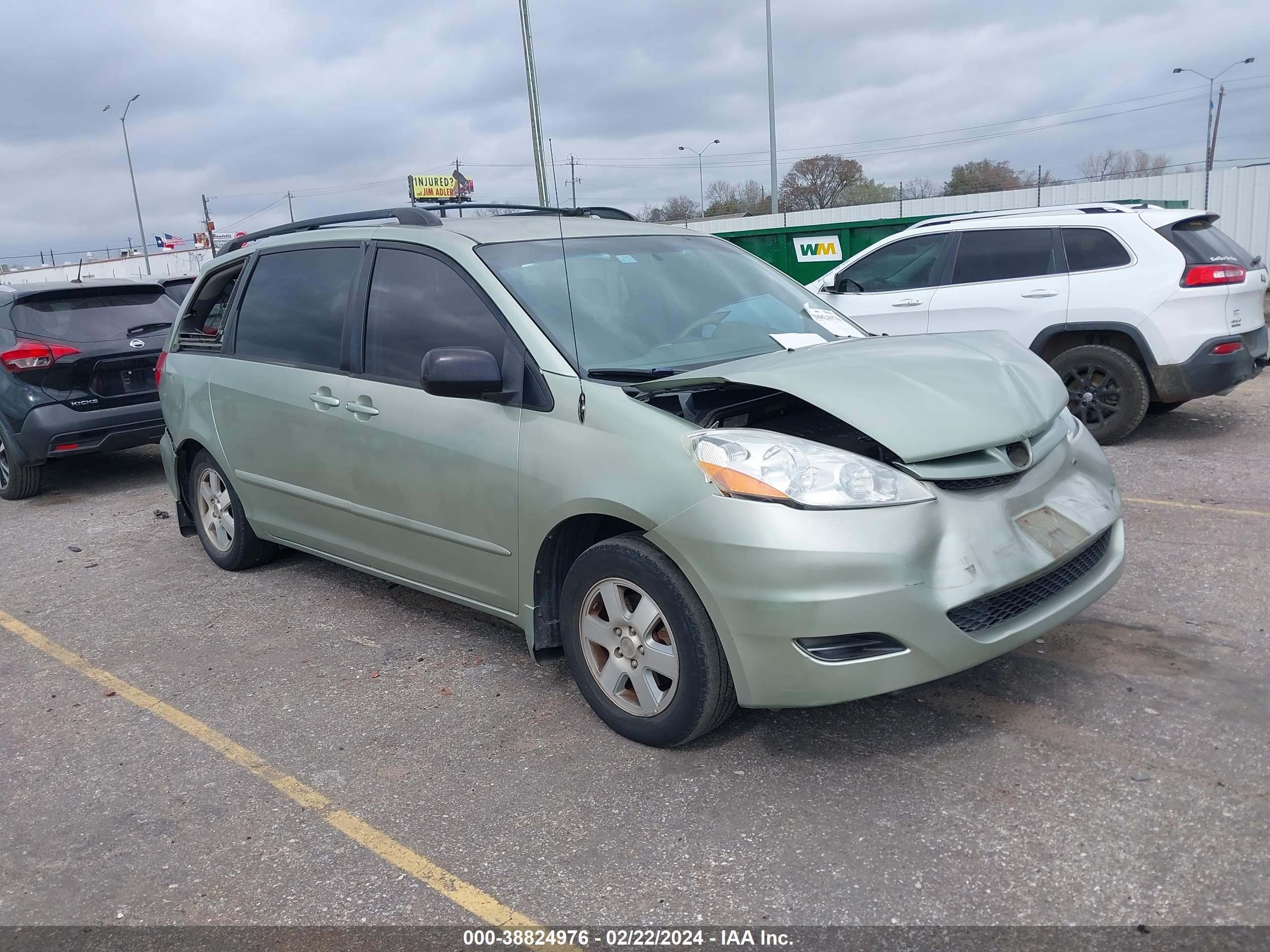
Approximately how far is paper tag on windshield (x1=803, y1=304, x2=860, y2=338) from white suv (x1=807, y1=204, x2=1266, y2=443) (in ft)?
7.21

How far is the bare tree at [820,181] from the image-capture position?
180ft

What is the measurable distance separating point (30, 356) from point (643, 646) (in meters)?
6.63

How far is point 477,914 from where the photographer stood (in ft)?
8.57

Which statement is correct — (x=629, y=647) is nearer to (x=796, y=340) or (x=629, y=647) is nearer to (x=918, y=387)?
(x=918, y=387)

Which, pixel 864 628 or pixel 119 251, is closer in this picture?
pixel 864 628

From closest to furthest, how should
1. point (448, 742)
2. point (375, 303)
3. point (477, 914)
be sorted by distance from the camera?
1. point (477, 914)
2. point (448, 742)
3. point (375, 303)

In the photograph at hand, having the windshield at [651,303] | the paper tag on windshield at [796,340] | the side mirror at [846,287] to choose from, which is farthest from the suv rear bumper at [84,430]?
the side mirror at [846,287]

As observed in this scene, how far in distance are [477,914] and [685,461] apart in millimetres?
1398

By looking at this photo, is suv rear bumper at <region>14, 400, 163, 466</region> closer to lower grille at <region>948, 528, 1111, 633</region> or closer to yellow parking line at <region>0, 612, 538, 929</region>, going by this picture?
yellow parking line at <region>0, 612, 538, 929</region>

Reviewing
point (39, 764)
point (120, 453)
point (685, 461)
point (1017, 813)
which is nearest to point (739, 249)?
point (685, 461)

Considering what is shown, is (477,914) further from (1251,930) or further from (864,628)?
(1251,930)

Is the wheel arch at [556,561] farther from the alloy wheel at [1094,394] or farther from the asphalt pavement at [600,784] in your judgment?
the alloy wheel at [1094,394]

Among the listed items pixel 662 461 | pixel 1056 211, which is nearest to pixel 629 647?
pixel 662 461

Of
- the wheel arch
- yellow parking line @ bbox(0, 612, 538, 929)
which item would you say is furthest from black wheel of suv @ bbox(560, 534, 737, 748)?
yellow parking line @ bbox(0, 612, 538, 929)
